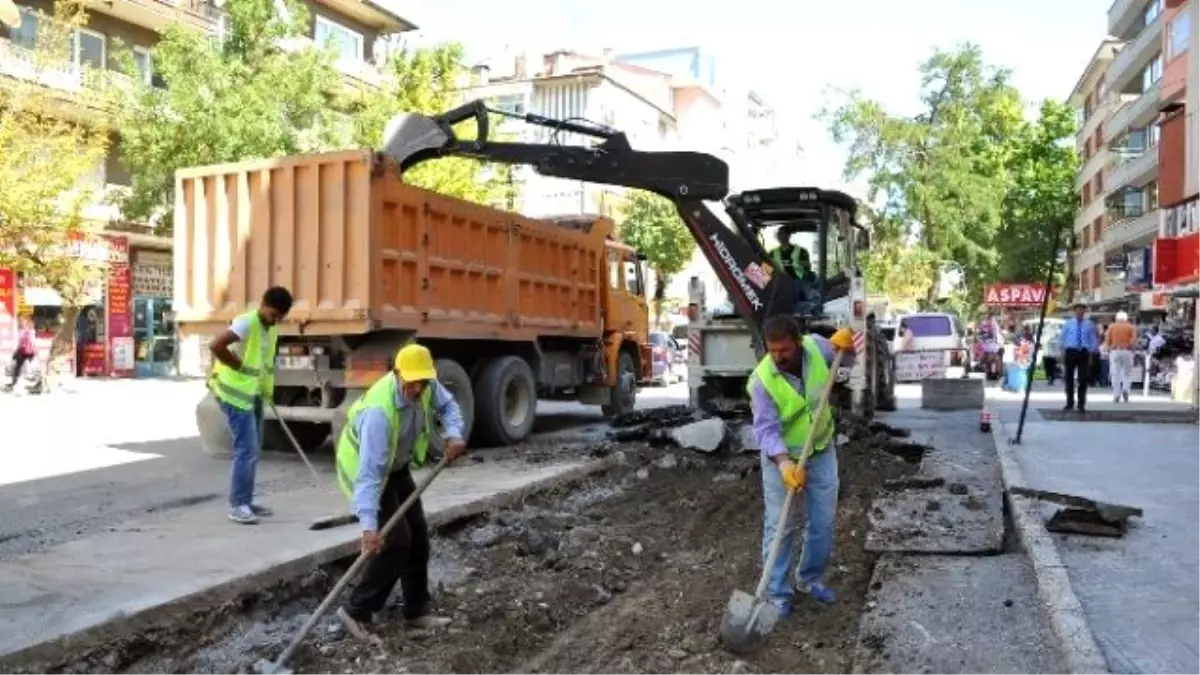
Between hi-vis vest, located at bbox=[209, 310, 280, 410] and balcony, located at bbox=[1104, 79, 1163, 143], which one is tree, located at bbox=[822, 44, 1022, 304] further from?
hi-vis vest, located at bbox=[209, 310, 280, 410]

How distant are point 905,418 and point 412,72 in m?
15.3

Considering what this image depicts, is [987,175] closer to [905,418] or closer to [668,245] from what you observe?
[668,245]

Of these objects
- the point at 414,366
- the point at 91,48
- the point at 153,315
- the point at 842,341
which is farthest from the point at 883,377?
the point at 91,48

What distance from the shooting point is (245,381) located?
722 cm

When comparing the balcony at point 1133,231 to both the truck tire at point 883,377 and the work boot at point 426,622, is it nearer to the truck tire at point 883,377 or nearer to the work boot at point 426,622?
the truck tire at point 883,377

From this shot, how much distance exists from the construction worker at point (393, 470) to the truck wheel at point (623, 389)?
30.8 feet

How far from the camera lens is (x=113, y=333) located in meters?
28.2

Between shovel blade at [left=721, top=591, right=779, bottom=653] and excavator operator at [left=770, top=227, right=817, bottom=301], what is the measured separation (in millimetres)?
7888

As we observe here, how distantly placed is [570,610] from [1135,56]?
143 feet

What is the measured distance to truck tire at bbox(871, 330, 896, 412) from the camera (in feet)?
52.6

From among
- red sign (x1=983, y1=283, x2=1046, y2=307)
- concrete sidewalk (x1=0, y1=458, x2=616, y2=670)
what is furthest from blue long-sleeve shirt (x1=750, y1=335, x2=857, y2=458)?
red sign (x1=983, y1=283, x2=1046, y2=307)

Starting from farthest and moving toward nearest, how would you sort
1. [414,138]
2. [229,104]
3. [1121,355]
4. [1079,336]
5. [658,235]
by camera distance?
[658,235] → [229,104] → [1121,355] → [1079,336] → [414,138]

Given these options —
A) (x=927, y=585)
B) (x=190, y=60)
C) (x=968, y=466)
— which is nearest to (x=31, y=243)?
(x=190, y=60)

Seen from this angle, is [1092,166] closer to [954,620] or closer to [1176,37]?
[1176,37]
